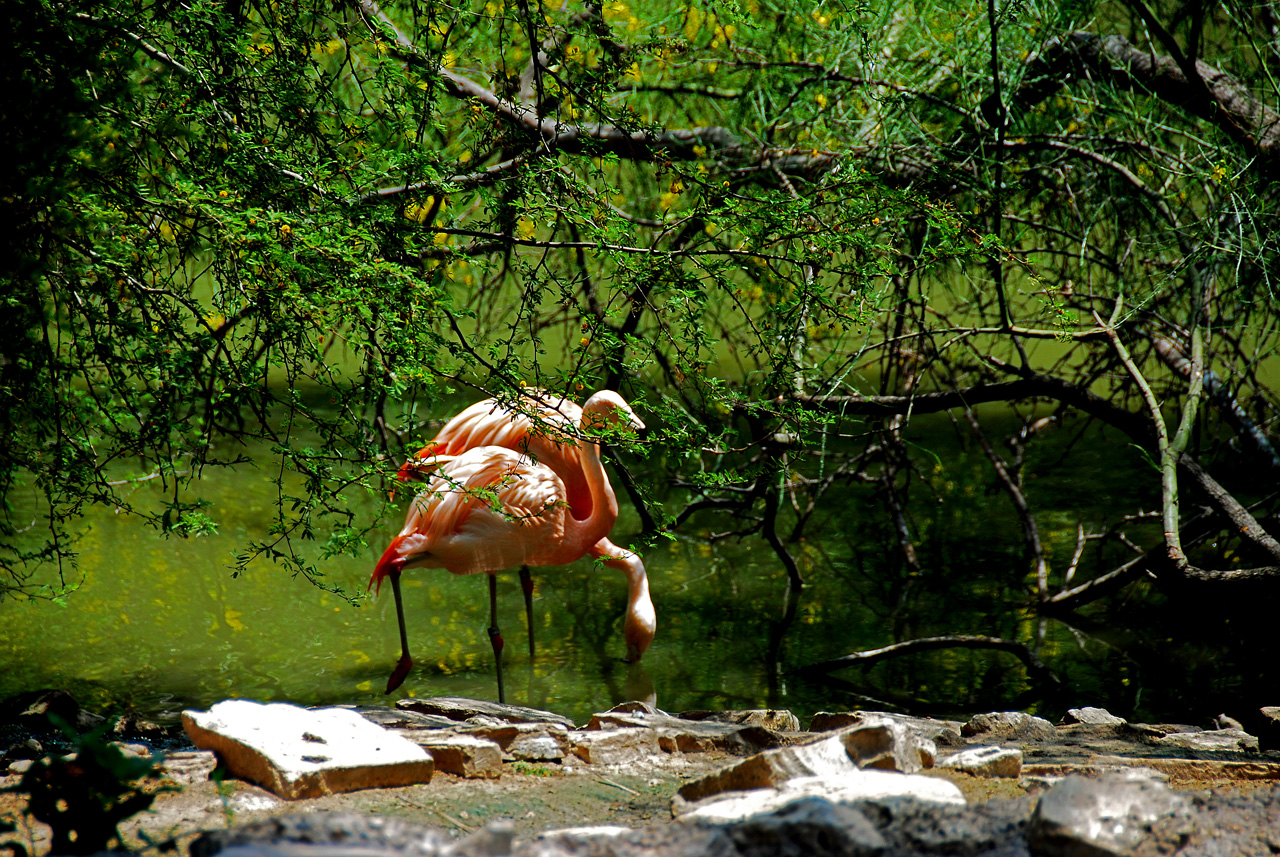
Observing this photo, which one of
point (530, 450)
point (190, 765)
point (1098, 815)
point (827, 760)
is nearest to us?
point (1098, 815)

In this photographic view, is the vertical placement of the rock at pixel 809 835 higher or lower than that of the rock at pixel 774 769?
higher

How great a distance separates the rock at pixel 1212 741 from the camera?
3.63 metres

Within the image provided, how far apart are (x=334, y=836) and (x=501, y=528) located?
3323 millimetres

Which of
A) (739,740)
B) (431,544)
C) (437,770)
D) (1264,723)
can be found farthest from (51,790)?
(1264,723)

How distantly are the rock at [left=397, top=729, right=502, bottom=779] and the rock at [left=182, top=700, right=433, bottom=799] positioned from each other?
0.12 metres

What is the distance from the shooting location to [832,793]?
7.46 feet

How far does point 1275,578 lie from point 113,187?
4068mm

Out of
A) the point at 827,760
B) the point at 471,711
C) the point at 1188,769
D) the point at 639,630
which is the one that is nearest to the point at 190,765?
the point at 471,711

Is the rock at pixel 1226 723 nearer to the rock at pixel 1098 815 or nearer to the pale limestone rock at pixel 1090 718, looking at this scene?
the pale limestone rock at pixel 1090 718

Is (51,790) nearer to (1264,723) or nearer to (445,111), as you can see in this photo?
(1264,723)

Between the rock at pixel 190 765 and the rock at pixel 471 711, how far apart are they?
1.06m

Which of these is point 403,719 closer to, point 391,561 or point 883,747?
point 391,561

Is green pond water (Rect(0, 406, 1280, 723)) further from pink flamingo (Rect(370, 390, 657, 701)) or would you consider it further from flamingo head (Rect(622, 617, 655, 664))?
pink flamingo (Rect(370, 390, 657, 701))

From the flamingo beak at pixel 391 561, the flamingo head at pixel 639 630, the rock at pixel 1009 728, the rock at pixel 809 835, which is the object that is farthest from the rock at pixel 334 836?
the flamingo head at pixel 639 630
